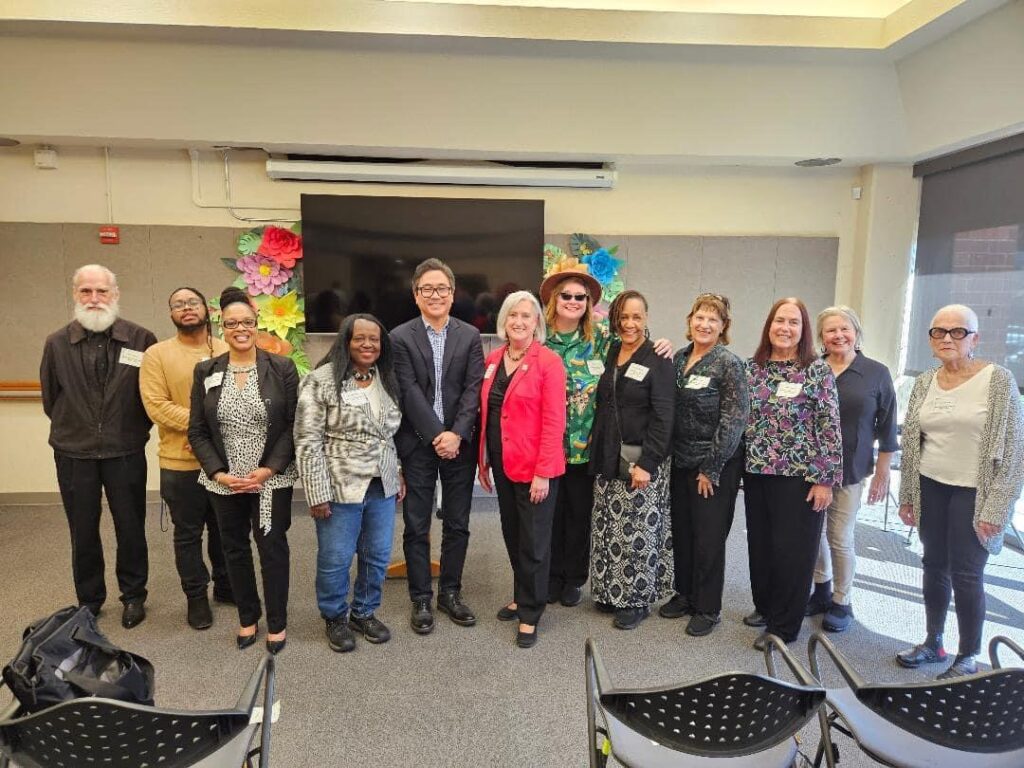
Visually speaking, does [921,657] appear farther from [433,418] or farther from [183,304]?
[183,304]

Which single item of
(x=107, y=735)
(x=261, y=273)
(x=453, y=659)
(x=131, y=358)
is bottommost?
(x=453, y=659)

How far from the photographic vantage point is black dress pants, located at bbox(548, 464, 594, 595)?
2.96 meters

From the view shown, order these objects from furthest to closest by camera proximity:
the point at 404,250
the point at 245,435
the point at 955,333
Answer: the point at 404,250 → the point at 245,435 → the point at 955,333

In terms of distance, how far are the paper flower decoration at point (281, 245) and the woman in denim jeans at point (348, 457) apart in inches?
88.6

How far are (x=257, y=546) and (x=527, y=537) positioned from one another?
1.17 metres

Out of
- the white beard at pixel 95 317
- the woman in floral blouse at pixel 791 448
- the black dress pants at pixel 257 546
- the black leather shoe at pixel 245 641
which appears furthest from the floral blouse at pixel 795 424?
the white beard at pixel 95 317

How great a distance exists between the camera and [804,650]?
2.78 meters

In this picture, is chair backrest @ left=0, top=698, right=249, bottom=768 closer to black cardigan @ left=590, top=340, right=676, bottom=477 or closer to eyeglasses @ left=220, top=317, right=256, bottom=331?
eyeglasses @ left=220, top=317, right=256, bottom=331

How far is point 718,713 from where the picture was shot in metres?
1.37

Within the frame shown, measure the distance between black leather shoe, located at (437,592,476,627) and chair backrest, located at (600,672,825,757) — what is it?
1.58 meters

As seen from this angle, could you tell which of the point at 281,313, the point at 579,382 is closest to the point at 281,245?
the point at 281,313

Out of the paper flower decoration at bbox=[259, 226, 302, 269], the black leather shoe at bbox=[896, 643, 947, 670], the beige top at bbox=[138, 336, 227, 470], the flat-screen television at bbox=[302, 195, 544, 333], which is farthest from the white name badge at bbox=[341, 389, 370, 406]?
the black leather shoe at bbox=[896, 643, 947, 670]

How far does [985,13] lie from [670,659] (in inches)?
141

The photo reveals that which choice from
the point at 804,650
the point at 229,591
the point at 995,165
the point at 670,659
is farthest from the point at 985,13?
the point at 229,591
